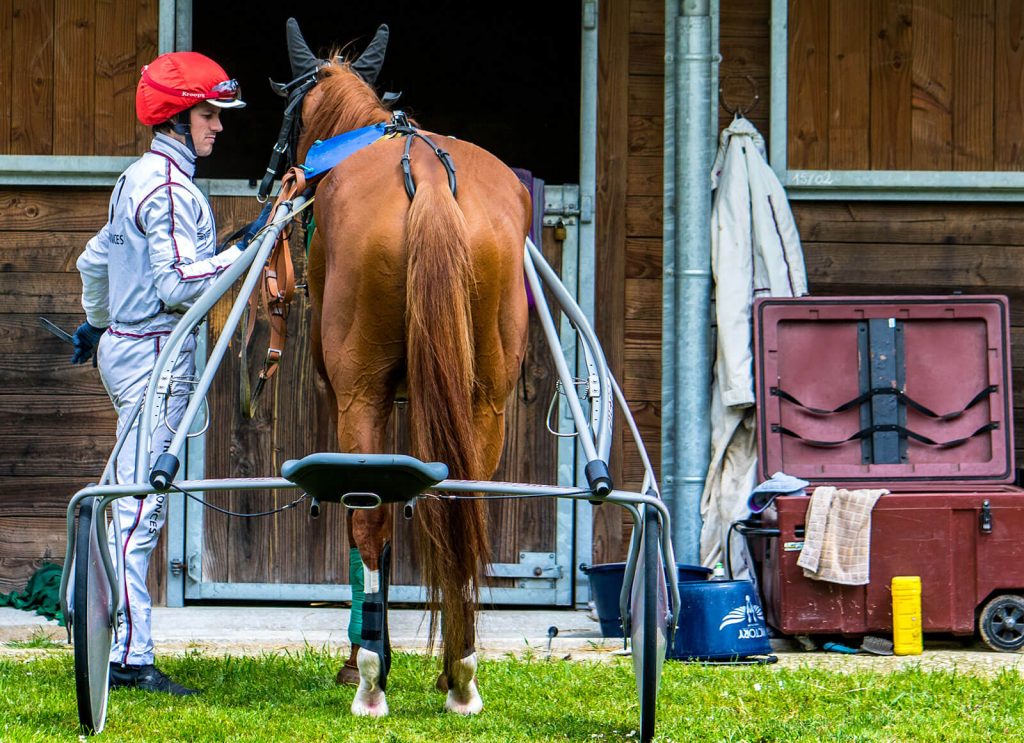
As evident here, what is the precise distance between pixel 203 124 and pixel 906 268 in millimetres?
3201

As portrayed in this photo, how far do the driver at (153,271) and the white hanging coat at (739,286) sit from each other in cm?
222

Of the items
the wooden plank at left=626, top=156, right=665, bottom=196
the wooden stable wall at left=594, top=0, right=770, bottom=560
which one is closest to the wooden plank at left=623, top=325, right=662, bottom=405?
the wooden stable wall at left=594, top=0, right=770, bottom=560

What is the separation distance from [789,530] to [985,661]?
0.83 meters

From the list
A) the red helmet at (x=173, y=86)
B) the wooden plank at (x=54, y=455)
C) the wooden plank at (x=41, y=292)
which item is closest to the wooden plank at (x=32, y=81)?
the wooden plank at (x=41, y=292)

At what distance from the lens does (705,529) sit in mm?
5758

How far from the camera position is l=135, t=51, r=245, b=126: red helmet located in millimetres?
4266

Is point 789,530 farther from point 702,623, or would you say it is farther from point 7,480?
point 7,480

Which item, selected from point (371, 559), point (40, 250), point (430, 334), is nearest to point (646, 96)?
point (40, 250)

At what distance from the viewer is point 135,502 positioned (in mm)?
4184

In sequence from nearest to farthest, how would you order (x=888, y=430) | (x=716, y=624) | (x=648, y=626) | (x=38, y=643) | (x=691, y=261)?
(x=648, y=626), (x=716, y=624), (x=38, y=643), (x=888, y=430), (x=691, y=261)

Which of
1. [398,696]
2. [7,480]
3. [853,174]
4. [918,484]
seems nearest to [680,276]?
[853,174]

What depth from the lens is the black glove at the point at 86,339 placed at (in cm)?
462

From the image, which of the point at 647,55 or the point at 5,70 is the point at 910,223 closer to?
the point at 647,55

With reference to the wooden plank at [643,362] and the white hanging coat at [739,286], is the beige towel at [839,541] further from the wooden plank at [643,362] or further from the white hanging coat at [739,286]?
the wooden plank at [643,362]
